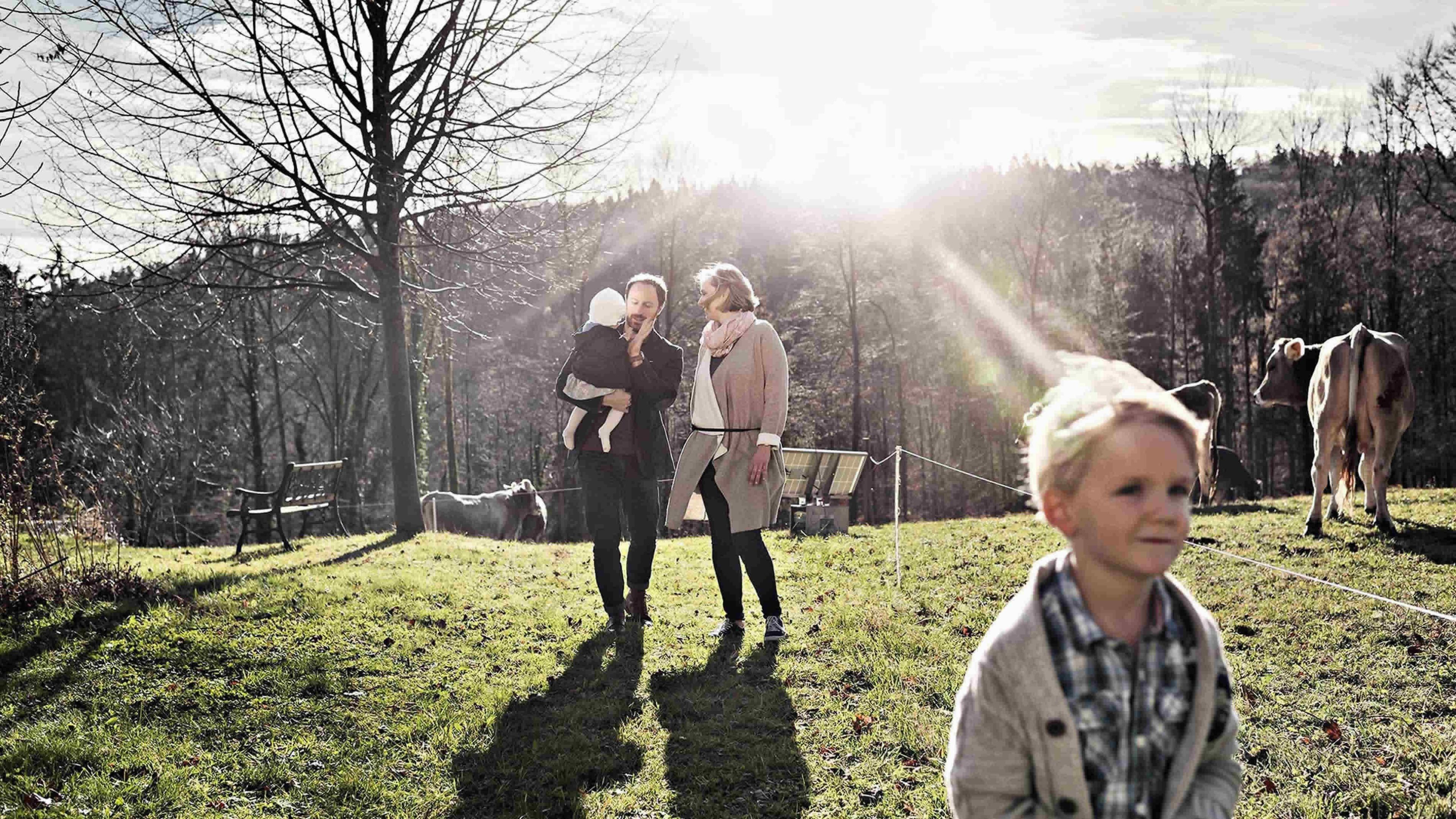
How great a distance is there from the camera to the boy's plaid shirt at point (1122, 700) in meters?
1.72

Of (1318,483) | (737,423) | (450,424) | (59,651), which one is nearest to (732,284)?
(737,423)

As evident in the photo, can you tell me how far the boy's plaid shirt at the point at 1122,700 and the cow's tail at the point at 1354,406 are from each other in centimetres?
882

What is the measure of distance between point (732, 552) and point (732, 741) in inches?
66.5

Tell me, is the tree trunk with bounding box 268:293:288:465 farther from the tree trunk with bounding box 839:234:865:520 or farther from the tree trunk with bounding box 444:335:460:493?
the tree trunk with bounding box 839:234:865:520

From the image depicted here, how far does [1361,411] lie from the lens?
Answer: 9688 millimetres

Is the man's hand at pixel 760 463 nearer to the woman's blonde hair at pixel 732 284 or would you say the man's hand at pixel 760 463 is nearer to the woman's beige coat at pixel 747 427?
the woman's beige coat at pixel 747 427

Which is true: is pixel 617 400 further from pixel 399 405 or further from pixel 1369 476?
pixel 1369 476

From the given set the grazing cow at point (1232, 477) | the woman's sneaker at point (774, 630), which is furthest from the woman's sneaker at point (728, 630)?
the grazing cow at point (1232, 477)

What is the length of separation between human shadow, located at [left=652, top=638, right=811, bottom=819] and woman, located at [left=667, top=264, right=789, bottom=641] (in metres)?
0.69

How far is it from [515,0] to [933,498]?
34021mm

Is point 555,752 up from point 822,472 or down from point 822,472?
down

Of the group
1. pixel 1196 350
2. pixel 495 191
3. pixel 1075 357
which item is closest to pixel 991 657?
pixel 1075 357

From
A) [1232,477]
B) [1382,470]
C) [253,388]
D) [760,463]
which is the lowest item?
[1232,477]

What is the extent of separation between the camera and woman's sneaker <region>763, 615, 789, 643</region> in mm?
6496
